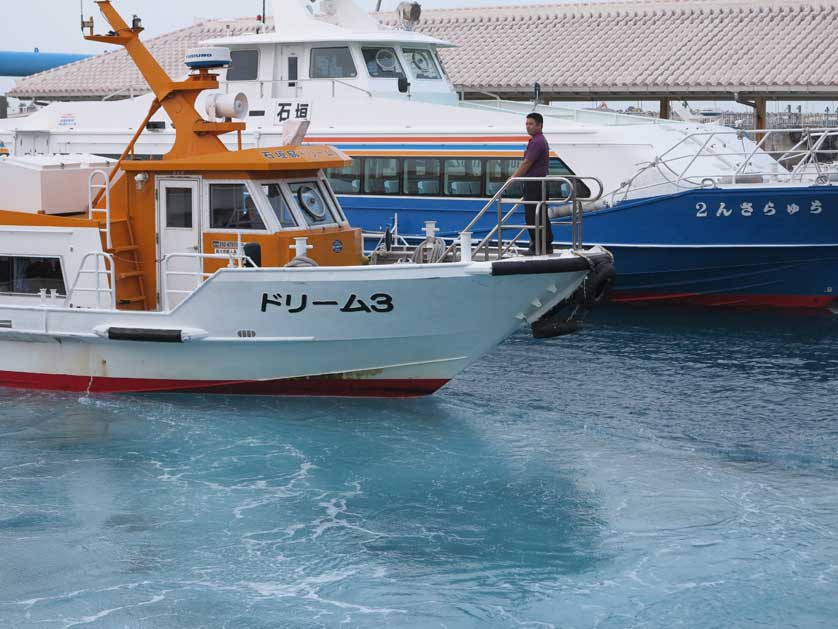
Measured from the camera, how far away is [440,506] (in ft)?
32.9

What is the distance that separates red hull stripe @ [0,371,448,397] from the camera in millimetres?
12727

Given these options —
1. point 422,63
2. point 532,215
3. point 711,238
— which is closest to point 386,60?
point 422,63

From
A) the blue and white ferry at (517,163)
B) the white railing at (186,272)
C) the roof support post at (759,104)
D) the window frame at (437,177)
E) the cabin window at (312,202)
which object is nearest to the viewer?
the white railing at (186,272)

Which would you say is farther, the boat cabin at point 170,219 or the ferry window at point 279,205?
the ferry window at point 279,205

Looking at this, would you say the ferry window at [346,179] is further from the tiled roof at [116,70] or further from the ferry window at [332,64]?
the tiled roof at [116,70]

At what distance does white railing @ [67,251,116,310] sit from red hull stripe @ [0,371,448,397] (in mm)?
848

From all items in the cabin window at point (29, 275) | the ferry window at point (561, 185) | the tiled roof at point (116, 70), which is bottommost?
the cabin window at point (29, 275)

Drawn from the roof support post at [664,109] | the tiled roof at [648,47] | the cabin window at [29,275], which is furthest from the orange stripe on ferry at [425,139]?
the roof support post at [664,109]

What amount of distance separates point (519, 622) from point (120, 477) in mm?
4094

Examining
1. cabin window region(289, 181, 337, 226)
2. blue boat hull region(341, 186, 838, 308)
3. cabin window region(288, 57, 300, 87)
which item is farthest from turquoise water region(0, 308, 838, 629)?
cabin window region(288, 57, 300, 87)

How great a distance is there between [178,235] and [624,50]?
14846 mm

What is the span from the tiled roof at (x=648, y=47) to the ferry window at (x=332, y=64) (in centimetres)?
686

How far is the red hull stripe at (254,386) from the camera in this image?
12.7 m

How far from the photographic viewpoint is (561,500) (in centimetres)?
1020
